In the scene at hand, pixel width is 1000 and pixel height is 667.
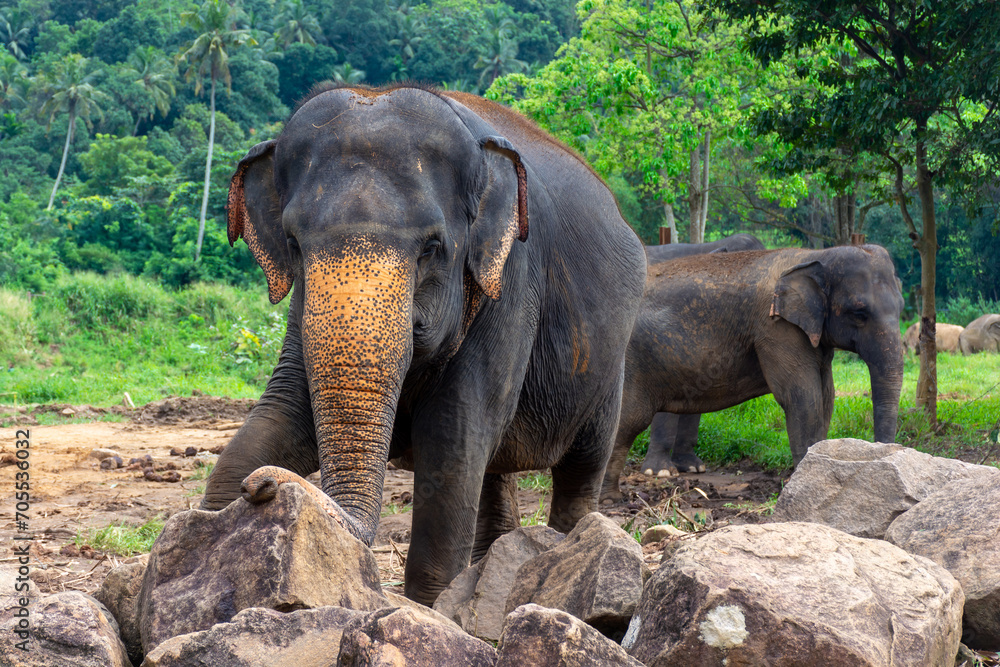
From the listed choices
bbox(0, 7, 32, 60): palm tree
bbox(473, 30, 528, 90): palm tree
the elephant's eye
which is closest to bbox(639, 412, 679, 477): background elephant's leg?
the elephant's eye

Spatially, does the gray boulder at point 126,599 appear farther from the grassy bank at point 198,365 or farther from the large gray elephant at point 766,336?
the grassy bank at point 198,365

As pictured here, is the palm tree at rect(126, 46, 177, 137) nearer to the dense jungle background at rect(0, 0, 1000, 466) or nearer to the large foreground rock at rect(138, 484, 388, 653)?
the dense jungle background at rect(0, 0, 1000, 466)

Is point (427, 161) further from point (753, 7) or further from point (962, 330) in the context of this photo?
point (962, 330)

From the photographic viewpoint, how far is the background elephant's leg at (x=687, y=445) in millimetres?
8195

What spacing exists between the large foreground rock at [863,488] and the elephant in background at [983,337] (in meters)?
16.6

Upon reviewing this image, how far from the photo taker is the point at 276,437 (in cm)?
277

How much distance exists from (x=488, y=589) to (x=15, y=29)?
58.0m

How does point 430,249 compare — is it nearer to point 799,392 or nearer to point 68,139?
point 799,392

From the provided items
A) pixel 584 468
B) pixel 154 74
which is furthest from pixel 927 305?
pixel 154 74

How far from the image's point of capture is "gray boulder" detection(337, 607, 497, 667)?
159 centimetres

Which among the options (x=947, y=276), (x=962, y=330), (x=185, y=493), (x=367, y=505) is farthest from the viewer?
(x=947, y=276)

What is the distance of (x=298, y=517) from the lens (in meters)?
1.91

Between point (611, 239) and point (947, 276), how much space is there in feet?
90.4

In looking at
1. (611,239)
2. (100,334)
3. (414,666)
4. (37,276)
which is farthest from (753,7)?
(37,276)
